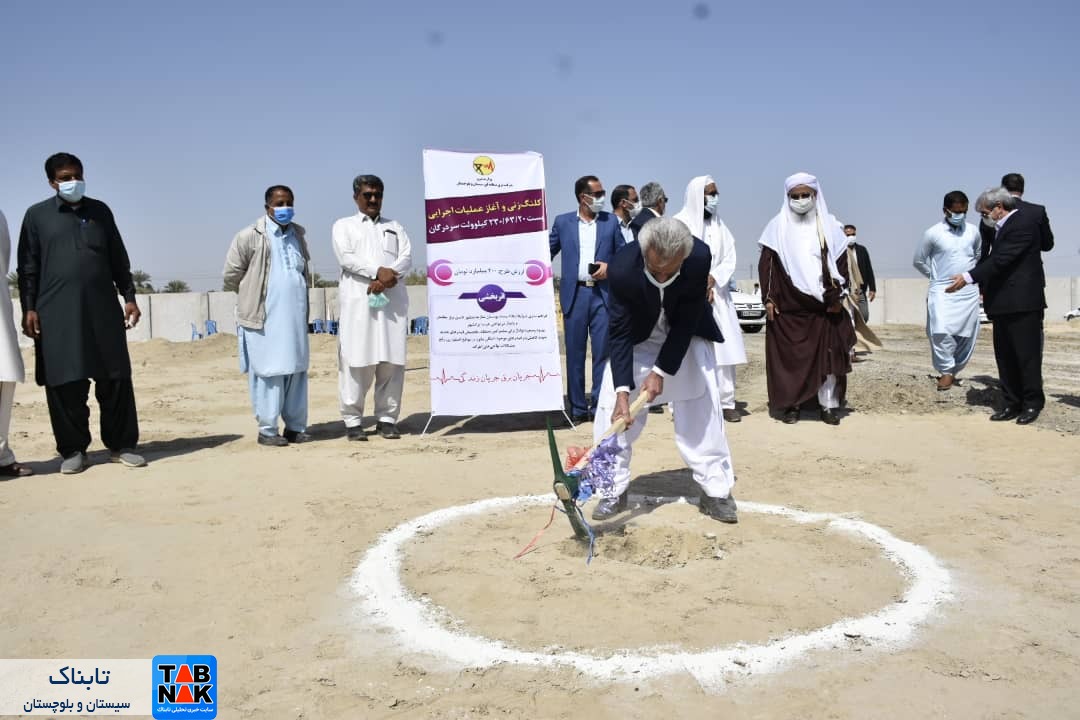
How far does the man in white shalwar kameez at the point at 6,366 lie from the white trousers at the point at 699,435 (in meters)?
4.11

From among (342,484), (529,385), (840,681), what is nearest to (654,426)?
(529,385)

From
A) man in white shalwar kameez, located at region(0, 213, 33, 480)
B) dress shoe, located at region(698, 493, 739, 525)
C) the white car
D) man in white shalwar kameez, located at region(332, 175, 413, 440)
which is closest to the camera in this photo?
dress shoe, located at region(698, 493, 739, 525)

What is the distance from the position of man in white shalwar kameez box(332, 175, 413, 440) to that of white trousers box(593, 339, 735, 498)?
2.87m

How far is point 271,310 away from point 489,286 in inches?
72.4

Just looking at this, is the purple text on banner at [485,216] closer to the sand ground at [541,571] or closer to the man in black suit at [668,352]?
the sand ground at [541,571]

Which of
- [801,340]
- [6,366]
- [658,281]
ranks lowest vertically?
[801,340]

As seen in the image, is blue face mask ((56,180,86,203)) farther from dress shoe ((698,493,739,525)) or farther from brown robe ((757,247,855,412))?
brown robe ((757,247,855,412))

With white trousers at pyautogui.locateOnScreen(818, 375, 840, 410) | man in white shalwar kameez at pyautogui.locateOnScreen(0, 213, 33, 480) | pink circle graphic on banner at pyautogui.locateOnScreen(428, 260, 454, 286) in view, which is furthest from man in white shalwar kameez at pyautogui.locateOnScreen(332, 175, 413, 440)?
white trousers at pyautogui.locateOnScreen(818, 375, 840, 410)

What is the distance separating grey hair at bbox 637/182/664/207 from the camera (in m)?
7.59

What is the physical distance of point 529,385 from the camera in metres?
7.72

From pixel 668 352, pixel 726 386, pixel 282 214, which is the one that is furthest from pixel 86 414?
pixel 726 386

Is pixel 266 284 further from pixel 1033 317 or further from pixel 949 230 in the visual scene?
pixel 949 230

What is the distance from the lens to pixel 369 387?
7.40 metres

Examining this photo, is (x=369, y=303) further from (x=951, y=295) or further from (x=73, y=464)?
(x=951, y=295)
